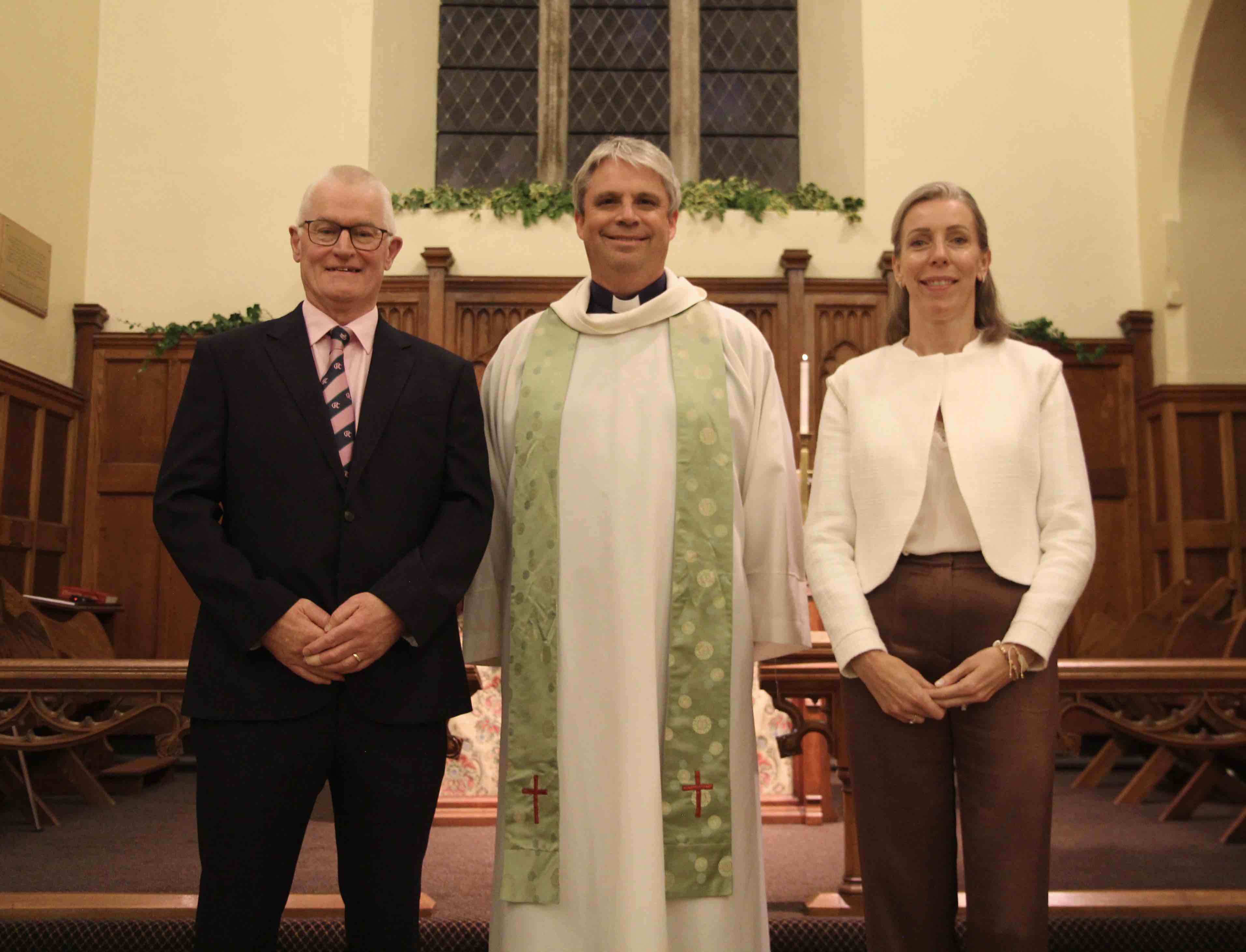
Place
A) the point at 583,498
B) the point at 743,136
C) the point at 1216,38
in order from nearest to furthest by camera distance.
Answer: the point at 583,498 < the point at 1216,38 < the point at 743,136

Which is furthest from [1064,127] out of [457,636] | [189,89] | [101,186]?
[457,636]

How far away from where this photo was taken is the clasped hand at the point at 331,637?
6.47 ft

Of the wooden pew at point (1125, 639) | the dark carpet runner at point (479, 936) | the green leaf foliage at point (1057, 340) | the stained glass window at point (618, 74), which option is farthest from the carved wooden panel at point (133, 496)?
Result: the green leaf foliage at point (1057, 340)

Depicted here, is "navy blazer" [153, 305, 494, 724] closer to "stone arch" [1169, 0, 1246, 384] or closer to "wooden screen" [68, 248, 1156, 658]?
"wooden screen" [68, 248, 1156, 658]

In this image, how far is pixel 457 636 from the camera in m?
2.20

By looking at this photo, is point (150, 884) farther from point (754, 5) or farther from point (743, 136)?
point (754, 5)

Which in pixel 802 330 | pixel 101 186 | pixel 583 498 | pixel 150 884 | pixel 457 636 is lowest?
pixel 150 884

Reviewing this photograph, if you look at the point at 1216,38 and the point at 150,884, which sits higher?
the point at 1216,38

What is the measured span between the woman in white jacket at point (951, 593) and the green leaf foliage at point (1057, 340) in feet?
19.2

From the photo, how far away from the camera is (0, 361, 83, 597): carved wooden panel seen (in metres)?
6.99

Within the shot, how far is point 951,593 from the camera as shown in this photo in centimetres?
211

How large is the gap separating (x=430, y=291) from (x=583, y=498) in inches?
232

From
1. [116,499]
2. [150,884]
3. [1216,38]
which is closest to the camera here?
[150,884]

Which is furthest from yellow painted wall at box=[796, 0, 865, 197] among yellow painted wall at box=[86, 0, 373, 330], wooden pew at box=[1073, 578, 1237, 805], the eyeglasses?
the eyeglasses
